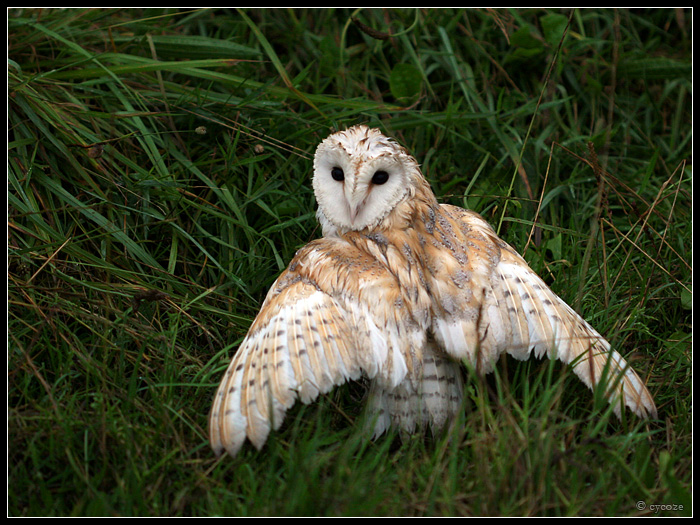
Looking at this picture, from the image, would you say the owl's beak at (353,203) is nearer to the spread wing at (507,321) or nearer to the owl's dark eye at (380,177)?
the owl's dark eye at (380,177)

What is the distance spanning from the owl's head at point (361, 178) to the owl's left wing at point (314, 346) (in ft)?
0.70

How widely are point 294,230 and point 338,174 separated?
104 centimetres

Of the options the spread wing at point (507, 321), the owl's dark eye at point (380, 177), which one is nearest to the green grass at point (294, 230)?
the spread wing at point (507, 321)

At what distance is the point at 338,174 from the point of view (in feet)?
9.68

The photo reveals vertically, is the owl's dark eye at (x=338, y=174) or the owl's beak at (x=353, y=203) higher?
the owl's dark eye at (x=338, y=174)

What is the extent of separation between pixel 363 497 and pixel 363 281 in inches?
36.7

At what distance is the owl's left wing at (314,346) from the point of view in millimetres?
2580

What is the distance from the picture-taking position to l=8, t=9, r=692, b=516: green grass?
8.34 ft

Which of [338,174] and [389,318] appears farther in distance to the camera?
[338,174]

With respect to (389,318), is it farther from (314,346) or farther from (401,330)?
(314,346)

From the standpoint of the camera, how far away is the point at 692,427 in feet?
9.55
